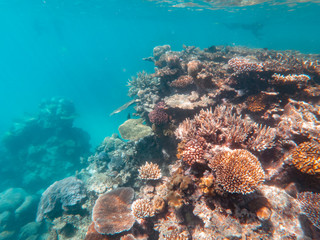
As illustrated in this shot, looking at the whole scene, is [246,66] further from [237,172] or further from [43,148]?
[43,148]

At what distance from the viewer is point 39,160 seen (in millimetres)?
22688

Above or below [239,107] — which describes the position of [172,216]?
below

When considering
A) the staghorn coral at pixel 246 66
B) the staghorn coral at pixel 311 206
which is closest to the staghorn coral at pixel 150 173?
the staghorn coral at pixel 311 206

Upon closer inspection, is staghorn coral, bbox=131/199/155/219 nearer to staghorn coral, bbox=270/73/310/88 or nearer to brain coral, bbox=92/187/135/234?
brain coral, bbox=92/187/135/234

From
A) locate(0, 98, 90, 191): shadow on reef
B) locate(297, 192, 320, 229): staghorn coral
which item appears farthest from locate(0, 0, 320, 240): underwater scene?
locate(0, 98, 90, 191): shadow on reef

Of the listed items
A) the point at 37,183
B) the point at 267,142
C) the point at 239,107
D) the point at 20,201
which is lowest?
the point at 37,183

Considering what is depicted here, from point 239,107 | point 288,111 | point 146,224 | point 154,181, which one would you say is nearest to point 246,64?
point 239,107

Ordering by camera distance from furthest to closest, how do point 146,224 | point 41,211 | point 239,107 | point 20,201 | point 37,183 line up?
point 37,183 → point 20,201 → point 41,211 → point 239,107 → point 146,224

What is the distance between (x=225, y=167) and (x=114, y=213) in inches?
169

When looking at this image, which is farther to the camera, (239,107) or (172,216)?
(239,107)

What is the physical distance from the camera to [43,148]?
23.1 meters

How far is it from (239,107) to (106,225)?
21.4 ft

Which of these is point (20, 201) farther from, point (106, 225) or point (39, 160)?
point (106, 225)

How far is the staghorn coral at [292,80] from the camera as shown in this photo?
19.7ft
